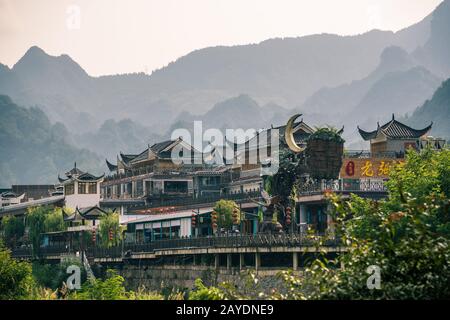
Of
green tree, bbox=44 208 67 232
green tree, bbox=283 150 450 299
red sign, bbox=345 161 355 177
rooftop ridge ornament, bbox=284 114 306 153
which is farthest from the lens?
green tree, bbox=44 208 67 232

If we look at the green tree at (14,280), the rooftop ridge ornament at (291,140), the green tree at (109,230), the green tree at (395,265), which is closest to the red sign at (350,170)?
the rooftop ridge ornament at (291,140)

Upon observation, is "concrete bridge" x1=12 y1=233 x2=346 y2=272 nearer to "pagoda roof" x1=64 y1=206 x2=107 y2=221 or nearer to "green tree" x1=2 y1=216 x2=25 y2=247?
"pagoda roof" x1=64 y1=206 x2=107 y2=221

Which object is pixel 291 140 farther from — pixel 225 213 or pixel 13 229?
pixel 13 229

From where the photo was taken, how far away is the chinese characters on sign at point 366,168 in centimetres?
6247

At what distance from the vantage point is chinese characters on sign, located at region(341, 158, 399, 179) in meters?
62.5

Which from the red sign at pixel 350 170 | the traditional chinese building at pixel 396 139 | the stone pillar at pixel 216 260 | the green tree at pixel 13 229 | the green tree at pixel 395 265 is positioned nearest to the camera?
the green tree at pixel 395 265

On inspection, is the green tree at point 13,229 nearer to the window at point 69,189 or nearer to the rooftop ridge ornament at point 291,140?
the window at point 69,189

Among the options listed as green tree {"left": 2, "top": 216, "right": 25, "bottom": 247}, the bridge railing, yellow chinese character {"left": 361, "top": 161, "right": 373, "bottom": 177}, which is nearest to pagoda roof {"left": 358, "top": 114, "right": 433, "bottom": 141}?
yellow chinese character {"left": 361, "top": 161, "right": 373, "bottom": 177}

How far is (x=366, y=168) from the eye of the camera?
63188 millimetres

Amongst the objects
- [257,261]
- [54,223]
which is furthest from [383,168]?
[54,223]

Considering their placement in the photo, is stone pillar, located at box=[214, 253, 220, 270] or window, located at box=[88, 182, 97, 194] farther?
window, located at box=[88, 182, 97, 194]
